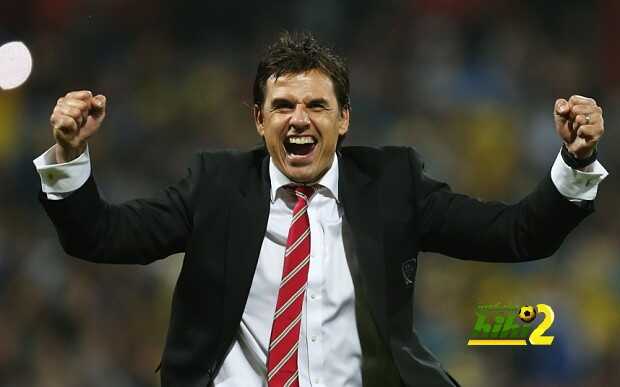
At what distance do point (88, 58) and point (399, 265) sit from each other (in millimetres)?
3349

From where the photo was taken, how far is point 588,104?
2363mm

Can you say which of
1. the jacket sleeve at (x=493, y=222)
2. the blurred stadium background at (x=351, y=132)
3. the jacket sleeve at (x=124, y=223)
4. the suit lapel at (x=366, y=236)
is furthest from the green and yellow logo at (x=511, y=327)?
the blurred stadium background at (x=351, y=132)

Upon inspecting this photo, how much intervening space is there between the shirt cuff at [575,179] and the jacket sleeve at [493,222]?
15 millimetres

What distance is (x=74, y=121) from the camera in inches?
91.4

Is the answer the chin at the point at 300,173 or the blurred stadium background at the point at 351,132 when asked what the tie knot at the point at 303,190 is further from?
the blurred stadium background at the point at 351,132

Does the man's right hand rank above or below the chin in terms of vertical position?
above

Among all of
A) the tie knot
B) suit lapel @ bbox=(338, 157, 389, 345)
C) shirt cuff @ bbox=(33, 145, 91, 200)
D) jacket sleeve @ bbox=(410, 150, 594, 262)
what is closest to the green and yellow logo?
jacket sleeve @ bbox=(410, 150, 594, 262)

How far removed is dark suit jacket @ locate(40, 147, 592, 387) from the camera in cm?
247

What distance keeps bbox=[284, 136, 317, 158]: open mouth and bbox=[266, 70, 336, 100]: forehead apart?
0.30ft

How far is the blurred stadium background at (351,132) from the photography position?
15.1ft

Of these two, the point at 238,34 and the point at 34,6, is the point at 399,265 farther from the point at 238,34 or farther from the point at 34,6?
the point at 34,6

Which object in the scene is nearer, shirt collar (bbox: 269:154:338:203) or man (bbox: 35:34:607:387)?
man (bbox: 35:34:607:387)

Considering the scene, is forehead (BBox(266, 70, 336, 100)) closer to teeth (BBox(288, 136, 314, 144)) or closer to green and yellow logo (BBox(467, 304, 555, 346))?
teeth (BBox(288, 136, 314, 144))

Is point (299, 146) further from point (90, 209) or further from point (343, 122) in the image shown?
point (90, 209)
